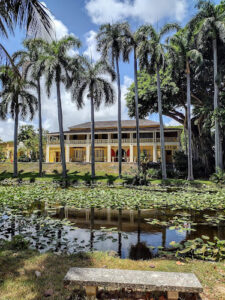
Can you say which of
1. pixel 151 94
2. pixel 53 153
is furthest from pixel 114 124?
pixel 151 94

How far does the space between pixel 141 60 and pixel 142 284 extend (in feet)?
64.7

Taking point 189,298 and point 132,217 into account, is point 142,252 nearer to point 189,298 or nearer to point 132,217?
point 189,298

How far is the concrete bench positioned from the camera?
2204 millimetres

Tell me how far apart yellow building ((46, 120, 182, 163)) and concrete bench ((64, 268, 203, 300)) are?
26.9 meters

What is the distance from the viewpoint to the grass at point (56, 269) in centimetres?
246

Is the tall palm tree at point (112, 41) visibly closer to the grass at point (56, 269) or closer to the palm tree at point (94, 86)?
the palm tree at point (94, 86)

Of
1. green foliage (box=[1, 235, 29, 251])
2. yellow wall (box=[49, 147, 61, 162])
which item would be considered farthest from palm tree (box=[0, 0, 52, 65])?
yellow wall (box=[49, 147, 61, 162])

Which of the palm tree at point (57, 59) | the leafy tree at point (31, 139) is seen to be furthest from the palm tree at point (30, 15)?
the leafy tree at point (31, 139)

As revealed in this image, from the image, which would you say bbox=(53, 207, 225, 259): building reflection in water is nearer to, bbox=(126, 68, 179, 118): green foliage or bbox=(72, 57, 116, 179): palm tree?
bbox=(72, 57, 116, 179): palm tree

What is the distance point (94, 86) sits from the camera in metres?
21.4

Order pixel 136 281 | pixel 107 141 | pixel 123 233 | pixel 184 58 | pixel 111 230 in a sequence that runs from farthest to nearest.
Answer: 1. pixel 107 141
2. pixel 184 58
3. pixel 111 230
4. pixel 123 233
5. pixel 136 281

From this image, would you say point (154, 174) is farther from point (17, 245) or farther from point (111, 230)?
point (17, 245)

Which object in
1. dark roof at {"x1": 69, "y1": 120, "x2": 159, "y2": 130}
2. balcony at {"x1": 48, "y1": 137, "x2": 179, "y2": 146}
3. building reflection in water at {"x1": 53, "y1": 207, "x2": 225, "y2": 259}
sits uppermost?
dark roof at {"x1": 69, "y1": 120, "x2": 159, "y2": 130}

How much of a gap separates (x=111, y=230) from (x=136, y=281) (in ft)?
11.3
